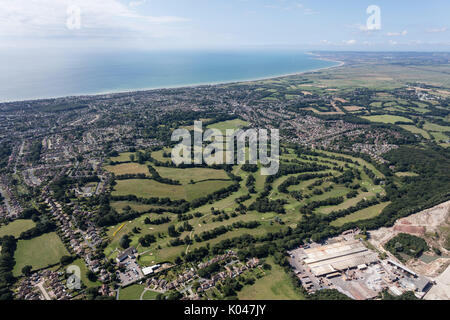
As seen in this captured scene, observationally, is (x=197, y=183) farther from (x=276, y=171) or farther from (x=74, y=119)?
(x=74, y=119)

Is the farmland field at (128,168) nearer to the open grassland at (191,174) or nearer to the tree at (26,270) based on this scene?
the open grassland at (191,174)

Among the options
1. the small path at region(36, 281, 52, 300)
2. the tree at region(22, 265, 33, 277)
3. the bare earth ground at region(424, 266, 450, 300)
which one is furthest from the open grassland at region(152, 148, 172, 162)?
the bare earth ground at region(424, 266, 450, 300)

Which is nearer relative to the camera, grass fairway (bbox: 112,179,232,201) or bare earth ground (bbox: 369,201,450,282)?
bare earth ground (bbox: 369,201,450,282)

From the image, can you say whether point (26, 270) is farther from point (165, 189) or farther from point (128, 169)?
point (128, 169)

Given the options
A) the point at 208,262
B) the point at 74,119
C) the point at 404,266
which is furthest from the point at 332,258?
the point at 74,119

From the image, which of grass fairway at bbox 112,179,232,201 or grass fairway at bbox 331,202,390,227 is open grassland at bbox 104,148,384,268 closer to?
grass fairway at bbox 112,179,232,201

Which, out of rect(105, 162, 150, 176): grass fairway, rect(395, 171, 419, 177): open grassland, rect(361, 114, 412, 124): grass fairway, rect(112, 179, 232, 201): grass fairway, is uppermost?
rect(361, 114, 412, 124): grass fairway

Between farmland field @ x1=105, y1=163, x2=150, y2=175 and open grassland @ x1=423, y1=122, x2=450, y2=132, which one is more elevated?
open grassland @ x1=423, y1=122, x2=450, y2=132
